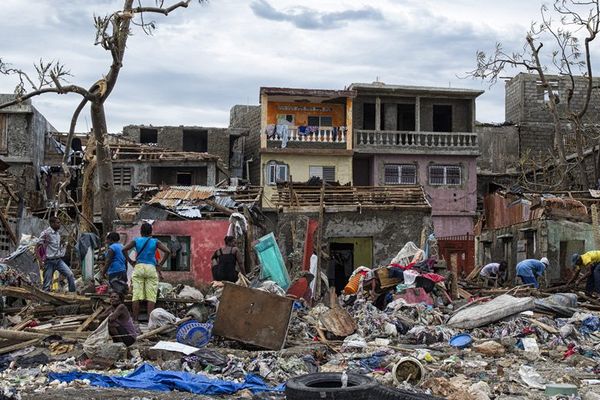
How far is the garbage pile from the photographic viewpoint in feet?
27.0

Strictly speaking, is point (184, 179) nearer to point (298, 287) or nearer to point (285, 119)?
point (285, 119)

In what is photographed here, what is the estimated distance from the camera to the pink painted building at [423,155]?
33906 mm

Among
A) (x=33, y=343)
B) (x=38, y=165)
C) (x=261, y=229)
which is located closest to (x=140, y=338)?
(x=33, y=343)

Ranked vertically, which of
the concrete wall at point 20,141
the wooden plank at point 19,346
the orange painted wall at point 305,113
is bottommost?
the wooden plank at point 19,346

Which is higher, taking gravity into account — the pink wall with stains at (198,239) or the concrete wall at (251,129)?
the concrete wall at (251,129)

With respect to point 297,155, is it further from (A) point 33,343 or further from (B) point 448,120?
(A) point 33,343

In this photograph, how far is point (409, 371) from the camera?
851cm

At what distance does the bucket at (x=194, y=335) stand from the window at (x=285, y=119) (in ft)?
78.5

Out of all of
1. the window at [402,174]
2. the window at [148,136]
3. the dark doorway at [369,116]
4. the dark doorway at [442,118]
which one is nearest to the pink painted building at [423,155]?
the window at [402,174]

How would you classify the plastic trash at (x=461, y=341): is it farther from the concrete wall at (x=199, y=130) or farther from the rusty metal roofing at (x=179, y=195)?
the concrete wall at (x=199, y=130)

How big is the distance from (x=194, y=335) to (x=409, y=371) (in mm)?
3340

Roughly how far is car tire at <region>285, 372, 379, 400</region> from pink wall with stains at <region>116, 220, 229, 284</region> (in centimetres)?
1362

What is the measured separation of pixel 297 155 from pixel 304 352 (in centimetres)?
2356

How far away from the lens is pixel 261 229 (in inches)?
914
